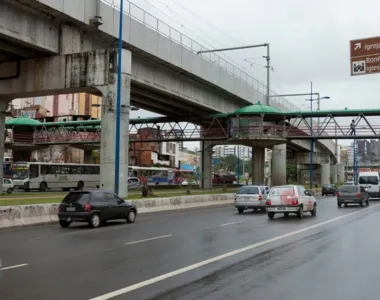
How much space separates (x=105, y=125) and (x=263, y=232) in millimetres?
15095

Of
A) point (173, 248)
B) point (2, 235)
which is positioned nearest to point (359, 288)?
point (173, 248)

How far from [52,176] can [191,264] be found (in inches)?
1875

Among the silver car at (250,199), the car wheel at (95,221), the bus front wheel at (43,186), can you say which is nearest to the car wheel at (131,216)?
the car wheel at (95,221)

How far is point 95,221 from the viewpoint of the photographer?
19.3m

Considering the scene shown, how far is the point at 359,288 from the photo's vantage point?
780 cm

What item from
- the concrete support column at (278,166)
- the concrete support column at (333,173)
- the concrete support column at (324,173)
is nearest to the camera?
the concrete support column at (278,166)

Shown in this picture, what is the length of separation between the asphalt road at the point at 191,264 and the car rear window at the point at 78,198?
246 centimetres

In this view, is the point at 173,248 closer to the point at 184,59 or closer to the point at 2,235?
the point at 2,235

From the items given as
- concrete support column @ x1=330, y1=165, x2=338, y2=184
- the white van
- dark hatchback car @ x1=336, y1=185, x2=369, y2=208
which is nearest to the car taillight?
dark hatchback car @ x1=336, y1=185, x2=369, y2=208

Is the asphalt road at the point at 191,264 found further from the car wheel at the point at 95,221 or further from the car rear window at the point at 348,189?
the car rear window at the point at 348,189

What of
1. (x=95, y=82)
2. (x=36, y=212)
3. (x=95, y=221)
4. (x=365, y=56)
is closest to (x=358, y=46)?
(x=365, y=56)

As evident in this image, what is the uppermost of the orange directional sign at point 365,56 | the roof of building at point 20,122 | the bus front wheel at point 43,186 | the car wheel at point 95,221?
the roof of building at point 20,122

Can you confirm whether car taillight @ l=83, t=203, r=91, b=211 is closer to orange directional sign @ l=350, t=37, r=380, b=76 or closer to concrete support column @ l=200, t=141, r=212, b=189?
orange directional sign @ l=350, t=37, r=380, b=76

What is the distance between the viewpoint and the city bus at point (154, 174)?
73688 millimetres
